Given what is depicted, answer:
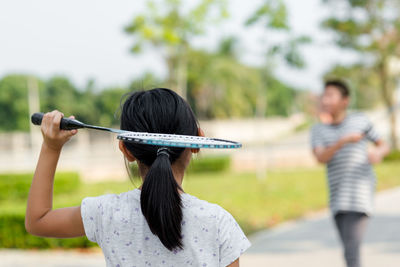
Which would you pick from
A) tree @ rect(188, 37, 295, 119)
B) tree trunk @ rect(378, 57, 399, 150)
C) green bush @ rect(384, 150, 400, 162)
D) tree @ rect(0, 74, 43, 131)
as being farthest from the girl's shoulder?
tree @ rect(0, 74, 43, 131)

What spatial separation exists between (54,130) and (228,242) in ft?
1.87

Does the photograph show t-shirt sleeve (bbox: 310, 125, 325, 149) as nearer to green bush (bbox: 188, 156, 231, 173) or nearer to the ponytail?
the ponytail

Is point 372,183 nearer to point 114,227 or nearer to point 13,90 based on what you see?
point 114,227

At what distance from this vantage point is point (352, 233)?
3484mm

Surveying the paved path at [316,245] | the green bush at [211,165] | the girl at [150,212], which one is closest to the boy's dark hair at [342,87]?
the paved path at [316,245]

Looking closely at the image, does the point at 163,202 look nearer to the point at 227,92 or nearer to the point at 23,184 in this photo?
the point at 23,184

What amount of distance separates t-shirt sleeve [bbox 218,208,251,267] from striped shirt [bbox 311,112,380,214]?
2273mm

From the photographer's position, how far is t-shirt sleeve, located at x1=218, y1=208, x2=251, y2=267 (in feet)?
4.70

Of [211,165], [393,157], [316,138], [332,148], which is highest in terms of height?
[211,165]

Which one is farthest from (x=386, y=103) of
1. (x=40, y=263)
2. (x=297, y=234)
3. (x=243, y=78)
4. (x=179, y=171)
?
(x=243, y=78)

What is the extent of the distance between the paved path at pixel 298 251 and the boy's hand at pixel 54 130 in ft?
14.0

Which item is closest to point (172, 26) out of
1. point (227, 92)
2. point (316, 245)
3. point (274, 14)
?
point (274, 14)

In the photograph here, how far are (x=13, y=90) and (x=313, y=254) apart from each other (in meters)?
44.2

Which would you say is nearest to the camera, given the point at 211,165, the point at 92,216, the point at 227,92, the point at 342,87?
the point at 92,216
